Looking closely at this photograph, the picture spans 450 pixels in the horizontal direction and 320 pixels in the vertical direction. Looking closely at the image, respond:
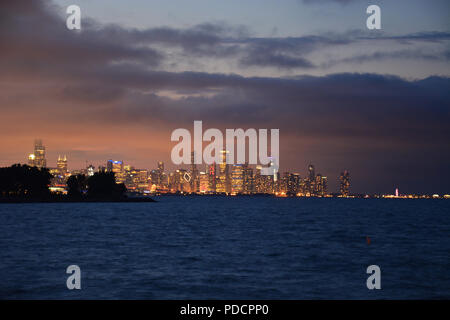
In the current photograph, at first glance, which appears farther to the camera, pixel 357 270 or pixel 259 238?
pixel 259 238

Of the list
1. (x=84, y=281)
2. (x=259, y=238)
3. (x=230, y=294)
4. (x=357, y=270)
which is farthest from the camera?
(x=259, y=238)

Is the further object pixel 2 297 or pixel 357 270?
pixel 357 270

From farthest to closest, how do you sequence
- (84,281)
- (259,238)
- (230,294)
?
(259,238) → (84,281) → (230,294)

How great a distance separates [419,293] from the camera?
3441cm

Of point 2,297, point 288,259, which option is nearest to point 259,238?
point 288,259

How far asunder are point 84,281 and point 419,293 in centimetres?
2348

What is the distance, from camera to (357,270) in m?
44.6

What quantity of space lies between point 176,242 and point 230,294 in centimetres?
3574

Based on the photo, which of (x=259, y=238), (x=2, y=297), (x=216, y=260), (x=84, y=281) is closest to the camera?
(x=2, y=297)
